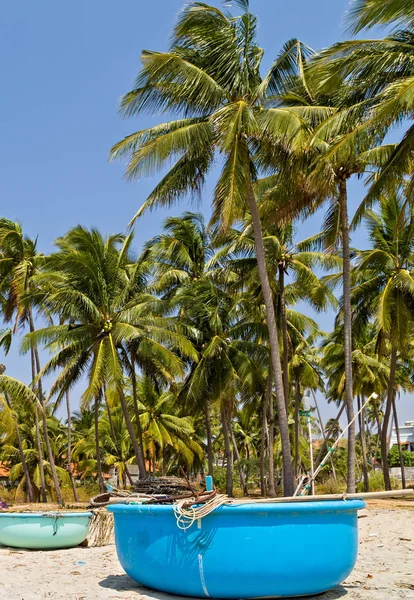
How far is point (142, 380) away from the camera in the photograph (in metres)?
36.0

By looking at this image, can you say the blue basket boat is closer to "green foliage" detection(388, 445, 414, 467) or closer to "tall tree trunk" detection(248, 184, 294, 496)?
"tall tree trunk" detection(248, 184, 294, 496)

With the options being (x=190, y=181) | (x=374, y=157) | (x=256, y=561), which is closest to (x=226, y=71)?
(x=190, y=181)

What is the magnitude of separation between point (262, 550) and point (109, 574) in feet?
9.93

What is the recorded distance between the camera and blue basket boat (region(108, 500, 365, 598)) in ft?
20.5

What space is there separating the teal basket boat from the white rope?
233 inches

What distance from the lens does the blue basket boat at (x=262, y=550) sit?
6238 millimetres

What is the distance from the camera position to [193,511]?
6410mm

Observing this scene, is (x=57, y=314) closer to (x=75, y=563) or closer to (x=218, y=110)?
(x=218, y=110)

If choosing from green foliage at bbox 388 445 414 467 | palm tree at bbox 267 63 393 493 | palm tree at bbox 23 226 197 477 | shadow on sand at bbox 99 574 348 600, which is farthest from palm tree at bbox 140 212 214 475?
green foliage at bbox 388 445 414 467

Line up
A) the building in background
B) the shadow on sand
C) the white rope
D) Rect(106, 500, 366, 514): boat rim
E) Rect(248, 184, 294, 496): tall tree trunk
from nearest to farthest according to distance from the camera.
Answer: Rect(106, 500, 366, 514): boat rim, the white rope, the shadow on sand, Rect(248, 184, 294, 496): tall tree trunk, the building in background

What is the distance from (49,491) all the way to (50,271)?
22.3 m

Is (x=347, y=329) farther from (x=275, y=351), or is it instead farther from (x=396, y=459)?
(x=396, y=459)

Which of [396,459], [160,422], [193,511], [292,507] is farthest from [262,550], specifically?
[396,459]

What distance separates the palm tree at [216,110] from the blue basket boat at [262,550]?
7.78 meters
